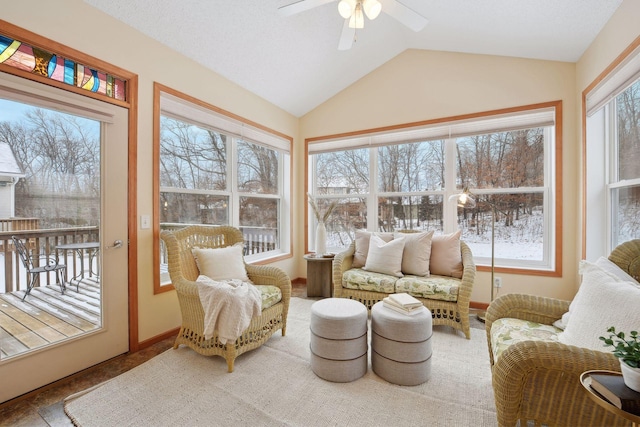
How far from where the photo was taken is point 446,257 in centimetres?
292

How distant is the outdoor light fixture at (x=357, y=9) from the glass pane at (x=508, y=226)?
2.24m

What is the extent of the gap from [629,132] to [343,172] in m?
2.93

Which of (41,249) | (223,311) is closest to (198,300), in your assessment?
(223,311)

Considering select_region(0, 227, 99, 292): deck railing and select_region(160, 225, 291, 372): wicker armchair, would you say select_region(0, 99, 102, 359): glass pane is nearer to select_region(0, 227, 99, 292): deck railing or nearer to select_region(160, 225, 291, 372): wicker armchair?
select_region(0, 227, 99, 292): deck railing

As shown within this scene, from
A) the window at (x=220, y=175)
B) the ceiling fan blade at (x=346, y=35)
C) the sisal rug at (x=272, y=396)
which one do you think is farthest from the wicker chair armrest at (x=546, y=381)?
the window at (x=220, y=175)

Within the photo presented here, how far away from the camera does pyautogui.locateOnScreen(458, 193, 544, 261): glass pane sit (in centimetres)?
315

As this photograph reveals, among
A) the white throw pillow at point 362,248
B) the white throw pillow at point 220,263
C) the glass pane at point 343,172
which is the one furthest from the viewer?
the glass pane at point 343,172

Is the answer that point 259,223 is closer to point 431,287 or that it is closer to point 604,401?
point 431,287

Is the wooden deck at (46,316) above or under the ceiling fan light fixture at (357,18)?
under

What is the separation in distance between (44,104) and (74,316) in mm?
1499

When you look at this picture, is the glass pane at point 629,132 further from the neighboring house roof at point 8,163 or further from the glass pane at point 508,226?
the neighboring house roof at point 8,163

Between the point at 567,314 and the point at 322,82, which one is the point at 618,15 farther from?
the point at 322,82

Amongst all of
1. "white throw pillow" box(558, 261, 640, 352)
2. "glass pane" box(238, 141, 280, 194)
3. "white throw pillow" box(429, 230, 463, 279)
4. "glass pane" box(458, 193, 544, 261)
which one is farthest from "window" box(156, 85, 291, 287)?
"white throw pillow" box(558, 261, 640, 352)

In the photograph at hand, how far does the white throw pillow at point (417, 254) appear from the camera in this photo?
2.91 m
